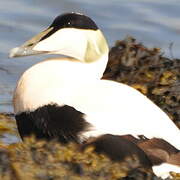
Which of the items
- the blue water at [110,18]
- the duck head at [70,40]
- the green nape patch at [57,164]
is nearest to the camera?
the green nape patch at [57,164]

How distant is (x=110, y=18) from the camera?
12.8 meters

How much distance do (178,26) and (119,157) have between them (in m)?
6.32

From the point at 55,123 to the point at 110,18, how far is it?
6.46 m

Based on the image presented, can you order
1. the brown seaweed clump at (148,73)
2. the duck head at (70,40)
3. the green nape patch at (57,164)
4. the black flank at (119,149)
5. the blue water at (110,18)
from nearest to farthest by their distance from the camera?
the green nape patch at (57,164) < the black flank at (119,149) < the duck head at (70,40) < the brown seaweed clump at (148,73) < the blue water at (110,18)

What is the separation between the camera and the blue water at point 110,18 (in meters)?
11.9

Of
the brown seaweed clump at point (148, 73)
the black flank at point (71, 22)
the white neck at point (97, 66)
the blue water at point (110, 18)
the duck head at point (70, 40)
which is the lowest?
the blue water at point (110, 18)

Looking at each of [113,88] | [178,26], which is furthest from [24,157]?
[178,26]

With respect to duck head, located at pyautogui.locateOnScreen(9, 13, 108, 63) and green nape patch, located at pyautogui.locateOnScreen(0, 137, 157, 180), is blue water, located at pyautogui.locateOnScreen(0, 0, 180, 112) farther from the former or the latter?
green nape patch, located at pyautogui.locateOnScreen(0, 137, 157, 180)

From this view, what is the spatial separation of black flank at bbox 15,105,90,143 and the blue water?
4476 millimetres

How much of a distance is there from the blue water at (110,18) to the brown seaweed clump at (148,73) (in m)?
3.06

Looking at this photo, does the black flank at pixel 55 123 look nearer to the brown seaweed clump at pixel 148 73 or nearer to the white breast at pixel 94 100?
the white breast at pixel 94 100

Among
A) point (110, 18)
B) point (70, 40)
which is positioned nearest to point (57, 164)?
point (70, 40)

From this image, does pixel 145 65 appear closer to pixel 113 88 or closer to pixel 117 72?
pixel 117 72

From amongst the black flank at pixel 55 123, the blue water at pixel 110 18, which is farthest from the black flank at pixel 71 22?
the blue water at pixel 110 18
